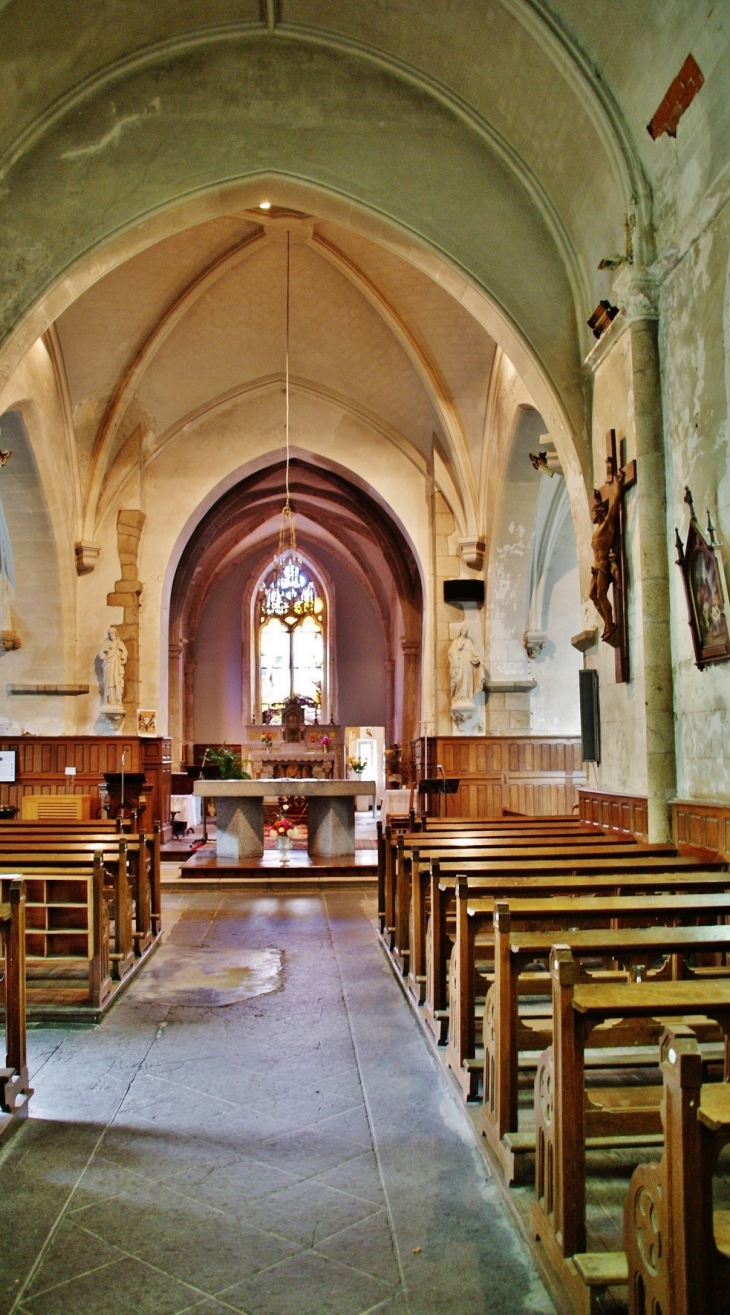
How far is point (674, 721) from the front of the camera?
7.37 m

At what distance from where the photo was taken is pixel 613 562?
8250 millimetres

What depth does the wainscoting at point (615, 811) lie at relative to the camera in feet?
25.3

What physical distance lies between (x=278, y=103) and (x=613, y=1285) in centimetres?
1054

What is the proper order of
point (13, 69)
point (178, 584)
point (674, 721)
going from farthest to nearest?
point (178, 584) → point (13, 69) → point (674, 721)

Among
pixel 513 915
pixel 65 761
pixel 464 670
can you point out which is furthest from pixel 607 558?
pixel 65 761

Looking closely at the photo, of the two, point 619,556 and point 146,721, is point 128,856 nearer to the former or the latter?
point 619,556

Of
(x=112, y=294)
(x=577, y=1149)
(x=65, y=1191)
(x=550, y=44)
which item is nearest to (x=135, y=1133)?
(x=65, y=1191)

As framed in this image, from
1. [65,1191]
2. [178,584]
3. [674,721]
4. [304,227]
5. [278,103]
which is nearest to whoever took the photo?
[65,1191]

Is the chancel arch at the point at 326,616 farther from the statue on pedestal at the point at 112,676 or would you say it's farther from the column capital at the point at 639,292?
the column capital at the point at 639,292

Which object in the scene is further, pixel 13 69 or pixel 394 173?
pixel 394 173

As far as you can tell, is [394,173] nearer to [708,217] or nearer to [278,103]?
[278,103]

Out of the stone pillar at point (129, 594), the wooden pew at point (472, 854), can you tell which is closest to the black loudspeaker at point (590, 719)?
the wooden pew at point (472, 854)

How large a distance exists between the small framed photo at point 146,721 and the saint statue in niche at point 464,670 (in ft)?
15.9

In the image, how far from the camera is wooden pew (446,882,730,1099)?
359 centimetres
